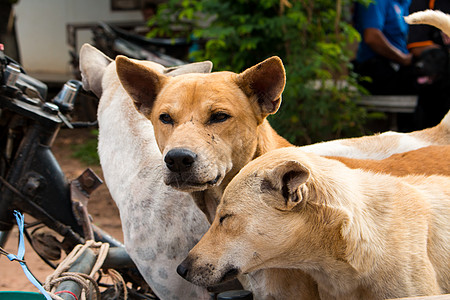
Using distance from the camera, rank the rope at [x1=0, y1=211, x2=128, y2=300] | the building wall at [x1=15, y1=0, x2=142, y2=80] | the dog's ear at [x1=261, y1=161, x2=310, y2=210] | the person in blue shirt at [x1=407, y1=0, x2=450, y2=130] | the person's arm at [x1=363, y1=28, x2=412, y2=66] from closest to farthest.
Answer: the dog's ear at [x1=261, y1=161, x2=310, y2=210] → the rope at [x1=0, y1=211, x2=128, y2=300] → the person in blue shirt at [x1=407, y1=0, x2=450, y2=130] → the person's arm at [x1=363, y1=28, x2=412, y2=66] → the building wall at [x1=15, y1=0, x2=142, y2=80]

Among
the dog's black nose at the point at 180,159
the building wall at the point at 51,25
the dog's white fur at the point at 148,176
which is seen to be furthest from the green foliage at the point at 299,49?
the building wall at the point at 51,25

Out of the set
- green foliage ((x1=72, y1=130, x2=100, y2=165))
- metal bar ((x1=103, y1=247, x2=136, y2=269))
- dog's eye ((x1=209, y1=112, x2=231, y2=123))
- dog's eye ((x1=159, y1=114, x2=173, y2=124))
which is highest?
dog's eye ((x1=209, y1=112, x2=231, y2=123))

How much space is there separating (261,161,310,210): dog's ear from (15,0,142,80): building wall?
1216 centimetres

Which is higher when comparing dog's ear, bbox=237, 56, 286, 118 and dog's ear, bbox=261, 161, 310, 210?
dog's ear, bbox=237, 56, 286, 118

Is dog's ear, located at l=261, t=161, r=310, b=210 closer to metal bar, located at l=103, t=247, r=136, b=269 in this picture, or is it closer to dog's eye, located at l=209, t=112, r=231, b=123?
dog's eye, located at l=209, t=112, r=231, b=123

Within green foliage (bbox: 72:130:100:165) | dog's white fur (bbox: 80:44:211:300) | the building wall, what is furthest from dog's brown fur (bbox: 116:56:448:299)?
the building wall

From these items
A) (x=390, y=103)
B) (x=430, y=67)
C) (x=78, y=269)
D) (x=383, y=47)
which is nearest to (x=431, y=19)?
(x=78, y=269)

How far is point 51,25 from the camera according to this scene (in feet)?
47.2

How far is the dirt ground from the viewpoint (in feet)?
15.0

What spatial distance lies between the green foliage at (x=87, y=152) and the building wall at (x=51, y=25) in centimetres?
463

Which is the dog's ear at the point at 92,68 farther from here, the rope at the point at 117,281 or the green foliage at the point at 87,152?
the green foliage at the point at 87,152

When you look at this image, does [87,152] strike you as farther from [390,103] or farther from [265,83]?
[265,83]

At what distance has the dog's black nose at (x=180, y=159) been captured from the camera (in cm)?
212

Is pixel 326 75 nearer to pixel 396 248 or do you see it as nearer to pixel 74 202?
pixel 74 202
